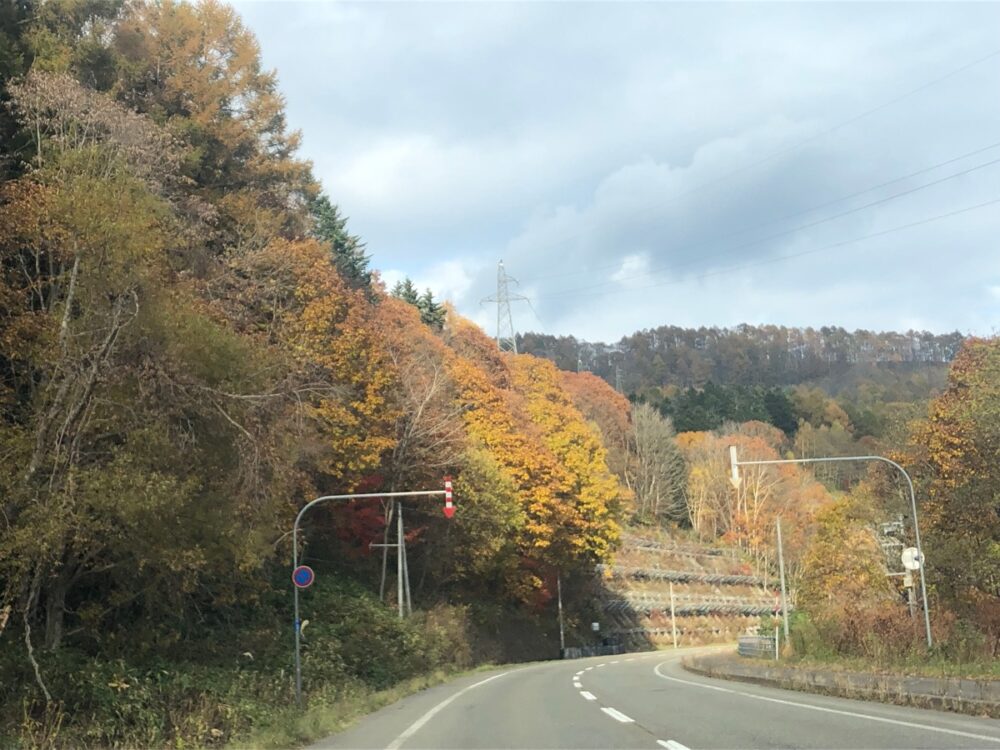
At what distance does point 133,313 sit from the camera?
55.7ft

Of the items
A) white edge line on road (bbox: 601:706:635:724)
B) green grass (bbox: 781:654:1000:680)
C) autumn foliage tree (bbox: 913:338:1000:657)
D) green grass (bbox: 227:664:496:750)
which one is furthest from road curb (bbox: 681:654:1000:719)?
green grass (bbox: 227:664:496:750)

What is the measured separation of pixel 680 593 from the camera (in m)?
86.4

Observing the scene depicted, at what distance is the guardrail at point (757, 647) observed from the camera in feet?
113

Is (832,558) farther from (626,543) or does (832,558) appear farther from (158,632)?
(626,543)

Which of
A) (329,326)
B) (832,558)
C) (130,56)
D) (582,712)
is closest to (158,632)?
(582,712)

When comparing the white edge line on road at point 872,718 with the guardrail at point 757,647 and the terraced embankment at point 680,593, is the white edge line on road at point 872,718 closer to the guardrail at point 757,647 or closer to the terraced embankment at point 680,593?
the guardrail at point 757,647

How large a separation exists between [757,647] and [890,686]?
1845 cm

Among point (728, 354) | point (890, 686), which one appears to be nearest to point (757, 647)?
point (890, 686)

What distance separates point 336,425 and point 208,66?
703 inches

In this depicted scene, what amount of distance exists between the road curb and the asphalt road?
0.52m

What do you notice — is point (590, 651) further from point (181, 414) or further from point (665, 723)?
point (665, 723)

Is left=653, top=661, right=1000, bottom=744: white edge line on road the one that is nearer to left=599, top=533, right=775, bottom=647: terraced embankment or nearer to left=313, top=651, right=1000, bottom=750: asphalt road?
left=313, top=651, right=1000, bottom=750: asphalt road

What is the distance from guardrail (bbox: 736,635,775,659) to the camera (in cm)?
3441

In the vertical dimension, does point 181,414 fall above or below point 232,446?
above
